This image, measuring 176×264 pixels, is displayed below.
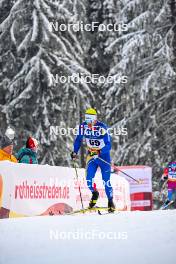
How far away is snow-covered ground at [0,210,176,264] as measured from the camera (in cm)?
620

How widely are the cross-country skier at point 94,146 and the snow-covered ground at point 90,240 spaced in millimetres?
1940

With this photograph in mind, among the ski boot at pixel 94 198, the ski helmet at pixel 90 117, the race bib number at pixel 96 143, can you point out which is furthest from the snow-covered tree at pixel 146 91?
the ski helmet at pixel 90 117

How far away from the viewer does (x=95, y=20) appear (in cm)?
1159

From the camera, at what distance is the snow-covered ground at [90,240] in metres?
6.20

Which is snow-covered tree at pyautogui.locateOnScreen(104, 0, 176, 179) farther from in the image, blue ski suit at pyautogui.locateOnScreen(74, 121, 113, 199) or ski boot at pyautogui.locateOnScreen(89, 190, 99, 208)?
ski boot at pyautogui.locateOnScreen(89, 190, 99, 208)

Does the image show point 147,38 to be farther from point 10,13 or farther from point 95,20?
point 95,20

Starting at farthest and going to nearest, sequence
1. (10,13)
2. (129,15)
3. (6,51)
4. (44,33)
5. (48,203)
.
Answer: (6,51) → (10,13) → (44,33) → (129,15) → (48,203)

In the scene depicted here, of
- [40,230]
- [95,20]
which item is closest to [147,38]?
[95,20]

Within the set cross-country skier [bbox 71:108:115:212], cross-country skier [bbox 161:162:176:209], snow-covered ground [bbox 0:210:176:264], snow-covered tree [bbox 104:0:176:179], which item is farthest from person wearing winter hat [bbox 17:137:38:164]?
cross-country skier [bbox 161:162:176:209]

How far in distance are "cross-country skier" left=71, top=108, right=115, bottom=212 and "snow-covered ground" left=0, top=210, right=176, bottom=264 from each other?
A: 194 centimetres

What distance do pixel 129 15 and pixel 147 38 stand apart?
4.37 meters

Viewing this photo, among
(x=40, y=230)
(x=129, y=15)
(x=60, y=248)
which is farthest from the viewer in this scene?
(x=129, y=15)

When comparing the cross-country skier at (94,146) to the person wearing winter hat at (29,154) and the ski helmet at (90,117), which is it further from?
the person wearing winter hat at (29,154)

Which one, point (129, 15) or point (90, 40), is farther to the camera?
point (90, 40)
